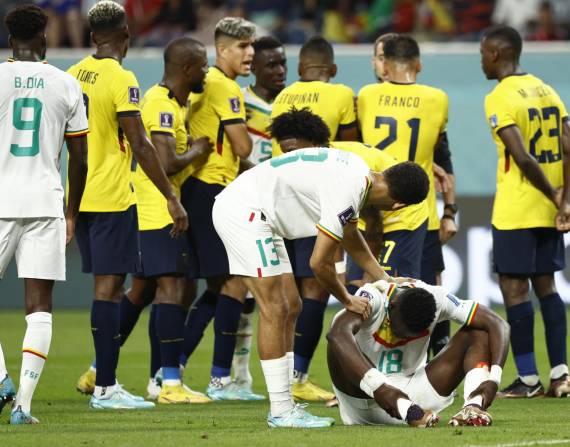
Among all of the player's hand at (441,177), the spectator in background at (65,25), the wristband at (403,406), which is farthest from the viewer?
the spectator in background at (65,25)

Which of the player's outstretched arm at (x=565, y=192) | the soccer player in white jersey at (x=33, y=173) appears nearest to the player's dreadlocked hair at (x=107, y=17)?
the soccer player in white jersey at (x=33, y=173)

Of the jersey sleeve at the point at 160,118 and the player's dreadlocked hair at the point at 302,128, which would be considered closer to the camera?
the player's dreadlocked hair at the point at 302,128

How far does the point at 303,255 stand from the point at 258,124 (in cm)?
137

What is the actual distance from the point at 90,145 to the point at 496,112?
118 inches

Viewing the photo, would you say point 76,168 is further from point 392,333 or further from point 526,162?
point 526,162

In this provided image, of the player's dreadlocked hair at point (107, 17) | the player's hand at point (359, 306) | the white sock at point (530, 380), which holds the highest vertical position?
the player's dreadlocked hair at point (107, 17)

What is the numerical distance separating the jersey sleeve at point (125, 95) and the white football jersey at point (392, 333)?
2.32 metres

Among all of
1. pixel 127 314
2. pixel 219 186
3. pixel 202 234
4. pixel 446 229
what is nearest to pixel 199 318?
pixel 127 314

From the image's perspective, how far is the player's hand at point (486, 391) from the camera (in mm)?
6793

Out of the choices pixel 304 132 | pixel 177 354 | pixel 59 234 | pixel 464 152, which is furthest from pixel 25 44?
pixel 464 152

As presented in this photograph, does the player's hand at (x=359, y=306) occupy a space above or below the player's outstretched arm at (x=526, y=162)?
below

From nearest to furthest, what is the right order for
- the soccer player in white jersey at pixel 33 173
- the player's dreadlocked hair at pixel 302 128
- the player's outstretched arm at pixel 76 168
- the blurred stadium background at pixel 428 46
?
the soccer player in white jersey at pixel 33 173 < the player's outstretched arm at pixel 76 168 < the player's dreadlocked hair at pixel 302 128 < the blurred stadium background at pixel 428 46

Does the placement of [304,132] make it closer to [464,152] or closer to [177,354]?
[177,354]

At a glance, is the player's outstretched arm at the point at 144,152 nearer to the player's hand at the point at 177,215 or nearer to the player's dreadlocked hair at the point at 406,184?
the player's hand at the point at 177,215
